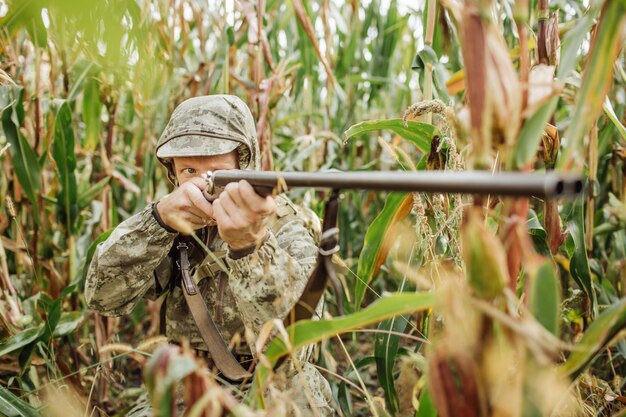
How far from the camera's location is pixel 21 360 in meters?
1.74

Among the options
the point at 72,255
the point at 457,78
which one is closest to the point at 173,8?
the point at 72,255

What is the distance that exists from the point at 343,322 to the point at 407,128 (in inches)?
29.9

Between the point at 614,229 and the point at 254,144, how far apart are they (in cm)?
137

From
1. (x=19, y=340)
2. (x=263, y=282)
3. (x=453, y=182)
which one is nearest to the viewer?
(x=453, y=182)

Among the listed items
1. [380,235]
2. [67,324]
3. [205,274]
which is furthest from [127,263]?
[380,235]

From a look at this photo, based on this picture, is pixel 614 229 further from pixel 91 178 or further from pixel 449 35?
pixel 91 178

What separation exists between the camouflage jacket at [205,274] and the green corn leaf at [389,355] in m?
0.27

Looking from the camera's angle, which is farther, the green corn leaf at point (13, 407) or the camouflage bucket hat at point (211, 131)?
the camouflage bucket hat at point (211, 131)

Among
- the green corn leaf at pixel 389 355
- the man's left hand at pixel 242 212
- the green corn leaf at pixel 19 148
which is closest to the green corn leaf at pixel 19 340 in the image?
the green corn leaf at pixel 19 148

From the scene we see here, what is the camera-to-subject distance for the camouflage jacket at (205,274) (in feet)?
4.19

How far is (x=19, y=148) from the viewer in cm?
188

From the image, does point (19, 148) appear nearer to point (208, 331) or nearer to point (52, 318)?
point (52, 318)

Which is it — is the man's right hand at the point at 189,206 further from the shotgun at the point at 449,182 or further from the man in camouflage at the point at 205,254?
the shotgun at the point at 449,182

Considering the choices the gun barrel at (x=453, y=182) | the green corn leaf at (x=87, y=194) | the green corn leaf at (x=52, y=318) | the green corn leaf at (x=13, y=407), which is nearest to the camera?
the gun barrel at (x=453, y=182)
